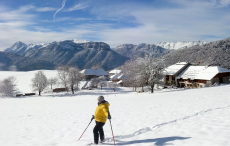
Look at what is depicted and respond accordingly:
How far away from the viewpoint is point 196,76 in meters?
48.6

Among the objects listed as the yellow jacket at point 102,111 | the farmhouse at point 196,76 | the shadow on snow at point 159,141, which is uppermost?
the farmhouse at point 196,76

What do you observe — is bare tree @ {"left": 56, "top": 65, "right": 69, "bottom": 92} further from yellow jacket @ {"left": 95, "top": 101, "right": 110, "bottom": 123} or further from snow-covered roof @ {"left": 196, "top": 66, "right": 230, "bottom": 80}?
yellow jacket @ {"left": 95, "top": 101, "right": 110, "bottom": 123}

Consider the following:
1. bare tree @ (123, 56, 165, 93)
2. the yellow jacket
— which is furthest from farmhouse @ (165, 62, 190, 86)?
the yellow jacket

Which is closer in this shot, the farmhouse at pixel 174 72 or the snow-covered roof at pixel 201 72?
the snow-covered roof at pixel 201 72

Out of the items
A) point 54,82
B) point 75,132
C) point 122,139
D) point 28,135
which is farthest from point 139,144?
point 54,82

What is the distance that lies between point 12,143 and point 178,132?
8.02 m

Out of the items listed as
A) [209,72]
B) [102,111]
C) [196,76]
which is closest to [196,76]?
[196,76]

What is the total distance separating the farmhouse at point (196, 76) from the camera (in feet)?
152

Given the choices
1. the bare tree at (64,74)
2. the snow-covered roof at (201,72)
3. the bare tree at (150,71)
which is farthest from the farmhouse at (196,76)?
the bare tree at (64,74)

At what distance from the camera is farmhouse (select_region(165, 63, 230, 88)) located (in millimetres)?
46425

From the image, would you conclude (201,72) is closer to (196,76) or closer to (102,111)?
(196,76)

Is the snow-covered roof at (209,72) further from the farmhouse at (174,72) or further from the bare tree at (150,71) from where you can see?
the bare tree at (150,71)

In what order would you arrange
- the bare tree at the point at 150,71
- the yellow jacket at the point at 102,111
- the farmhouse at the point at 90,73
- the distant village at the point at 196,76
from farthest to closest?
1. the farmhouse at the point at 90,73
2. the distant village at the point at 196,76
3. the bare tree at the point at 150,71
4. the yellow jacket at the point at 102,111

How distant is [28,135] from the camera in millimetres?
9680
